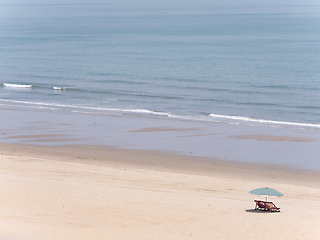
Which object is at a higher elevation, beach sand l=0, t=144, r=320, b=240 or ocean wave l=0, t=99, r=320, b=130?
ocean wave l=0, t=99, r=320, b=130

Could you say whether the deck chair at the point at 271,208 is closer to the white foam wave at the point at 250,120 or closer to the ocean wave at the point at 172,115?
the ocean wave at the point at 172,115

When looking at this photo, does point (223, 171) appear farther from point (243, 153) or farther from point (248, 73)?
point (248, 73)

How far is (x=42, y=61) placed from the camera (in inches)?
2486

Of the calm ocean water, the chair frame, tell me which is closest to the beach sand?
the chair frame

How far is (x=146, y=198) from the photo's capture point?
16500mm

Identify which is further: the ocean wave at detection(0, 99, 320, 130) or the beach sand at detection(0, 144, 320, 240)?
the ocean wave at detection(0, 99, 320, 130)

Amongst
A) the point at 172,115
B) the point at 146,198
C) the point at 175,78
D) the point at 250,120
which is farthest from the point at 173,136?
the point at 175,78

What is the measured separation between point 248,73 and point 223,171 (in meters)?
32.7

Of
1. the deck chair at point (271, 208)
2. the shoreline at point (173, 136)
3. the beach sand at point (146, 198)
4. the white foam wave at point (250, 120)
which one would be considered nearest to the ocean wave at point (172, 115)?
the white foam wave at point (250, 120)

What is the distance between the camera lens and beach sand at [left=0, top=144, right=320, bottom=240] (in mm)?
13703

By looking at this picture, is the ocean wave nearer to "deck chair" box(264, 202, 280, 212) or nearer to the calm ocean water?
the calm ocean water

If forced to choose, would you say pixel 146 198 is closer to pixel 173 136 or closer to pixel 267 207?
pixel 267 207

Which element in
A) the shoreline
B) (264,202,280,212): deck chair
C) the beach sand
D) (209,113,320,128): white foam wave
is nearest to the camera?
the beach sand

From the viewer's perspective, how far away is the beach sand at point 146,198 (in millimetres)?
13703
